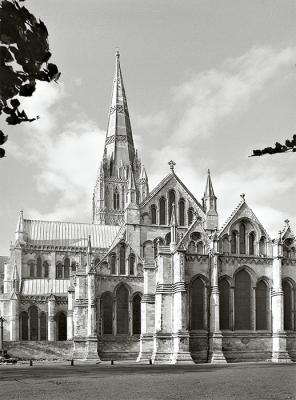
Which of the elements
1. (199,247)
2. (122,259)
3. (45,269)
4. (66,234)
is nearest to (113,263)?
(122,259)

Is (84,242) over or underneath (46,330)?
over

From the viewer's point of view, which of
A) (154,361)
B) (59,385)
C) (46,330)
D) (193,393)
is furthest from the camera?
(46,330)

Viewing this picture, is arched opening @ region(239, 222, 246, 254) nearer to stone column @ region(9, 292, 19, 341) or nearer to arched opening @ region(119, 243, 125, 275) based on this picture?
arched opening @ region(119, 243, 125, 275)

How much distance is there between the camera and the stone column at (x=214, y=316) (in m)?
43.3

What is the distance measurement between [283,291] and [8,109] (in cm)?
4328

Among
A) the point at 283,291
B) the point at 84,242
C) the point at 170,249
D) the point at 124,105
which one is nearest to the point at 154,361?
the point at 170,249

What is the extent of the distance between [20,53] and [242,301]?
42.8 m

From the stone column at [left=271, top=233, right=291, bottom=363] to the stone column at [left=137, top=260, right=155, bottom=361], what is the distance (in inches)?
373

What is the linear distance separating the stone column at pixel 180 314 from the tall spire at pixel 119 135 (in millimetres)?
53438

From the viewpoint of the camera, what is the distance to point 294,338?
149 feet

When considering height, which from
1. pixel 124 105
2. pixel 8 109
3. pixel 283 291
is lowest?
pixel 283 291

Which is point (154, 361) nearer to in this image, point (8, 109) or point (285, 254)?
point (285, 254)

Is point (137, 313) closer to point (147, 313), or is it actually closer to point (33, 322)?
point (147, 313)

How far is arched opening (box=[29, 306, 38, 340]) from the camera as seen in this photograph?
217 ft
